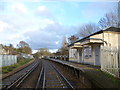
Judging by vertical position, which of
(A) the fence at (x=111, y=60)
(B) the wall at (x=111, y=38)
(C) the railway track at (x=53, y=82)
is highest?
(B) the wall at (x=111, y=38)

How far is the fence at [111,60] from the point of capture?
10117mm

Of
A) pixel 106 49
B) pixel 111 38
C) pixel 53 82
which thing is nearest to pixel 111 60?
pixel 106 49

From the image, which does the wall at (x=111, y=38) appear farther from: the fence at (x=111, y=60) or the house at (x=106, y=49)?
the fence at (x=111, y=60)

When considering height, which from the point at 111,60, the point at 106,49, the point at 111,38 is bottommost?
the point at 111,60

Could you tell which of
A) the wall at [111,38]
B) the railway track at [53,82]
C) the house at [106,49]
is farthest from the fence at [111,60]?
the wall at [111,38]

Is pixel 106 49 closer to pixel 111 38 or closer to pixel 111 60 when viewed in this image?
pixel 111 60

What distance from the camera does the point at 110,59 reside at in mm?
10555

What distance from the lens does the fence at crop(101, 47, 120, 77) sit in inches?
398

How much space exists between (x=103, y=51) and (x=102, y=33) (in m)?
8.39

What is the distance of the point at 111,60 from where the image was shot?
10.5 metres

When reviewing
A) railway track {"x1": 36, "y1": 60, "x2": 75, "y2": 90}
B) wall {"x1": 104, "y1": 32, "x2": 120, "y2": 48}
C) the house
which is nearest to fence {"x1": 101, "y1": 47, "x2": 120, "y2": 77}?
the house

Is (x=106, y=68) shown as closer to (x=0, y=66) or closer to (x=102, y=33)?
(x=102, y=33)

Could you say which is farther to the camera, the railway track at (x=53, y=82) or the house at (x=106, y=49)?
the railway track at (x=53, y=82)

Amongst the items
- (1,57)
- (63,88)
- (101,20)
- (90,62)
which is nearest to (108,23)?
(101,20)
